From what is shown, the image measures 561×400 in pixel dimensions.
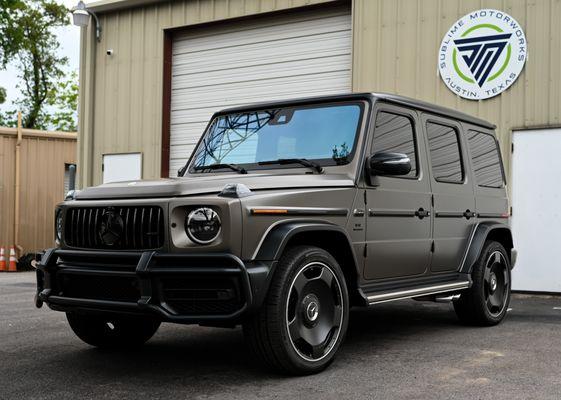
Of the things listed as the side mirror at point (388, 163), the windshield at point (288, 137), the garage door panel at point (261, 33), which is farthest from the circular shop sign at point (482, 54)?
the side mirror at point (388, 163)

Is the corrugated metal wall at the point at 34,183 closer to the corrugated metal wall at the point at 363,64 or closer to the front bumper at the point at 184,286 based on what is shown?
the corrugated metal wall at the point at 363,64

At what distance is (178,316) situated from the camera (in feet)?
14.0

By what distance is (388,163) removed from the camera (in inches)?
204

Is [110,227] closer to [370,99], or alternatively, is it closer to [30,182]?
[370,99]

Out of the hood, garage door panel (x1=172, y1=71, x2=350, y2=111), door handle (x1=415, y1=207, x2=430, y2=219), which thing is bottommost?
door handle (x1=415, y1=207, x2=430, y2=219)

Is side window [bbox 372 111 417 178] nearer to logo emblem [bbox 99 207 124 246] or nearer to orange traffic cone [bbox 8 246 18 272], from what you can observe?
logo emblem [bbox 99 207 124 246]

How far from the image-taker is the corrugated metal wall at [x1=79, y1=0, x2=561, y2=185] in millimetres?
10664

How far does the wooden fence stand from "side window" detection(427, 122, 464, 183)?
1377 cm

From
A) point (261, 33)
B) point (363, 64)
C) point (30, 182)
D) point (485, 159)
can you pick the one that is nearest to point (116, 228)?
point (485, 159)

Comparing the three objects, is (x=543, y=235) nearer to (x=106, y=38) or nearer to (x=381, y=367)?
(x=381, y=367)

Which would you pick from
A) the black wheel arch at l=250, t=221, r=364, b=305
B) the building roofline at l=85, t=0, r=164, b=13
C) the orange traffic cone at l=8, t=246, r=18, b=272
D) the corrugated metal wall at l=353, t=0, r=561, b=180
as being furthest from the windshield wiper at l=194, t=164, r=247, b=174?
the orange traffic cone at l=8, t=246, r=18, b=272

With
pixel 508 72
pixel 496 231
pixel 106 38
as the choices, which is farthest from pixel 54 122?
pixel 496 231

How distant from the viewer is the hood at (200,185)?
4496 millimetres

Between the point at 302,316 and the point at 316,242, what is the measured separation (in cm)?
57
